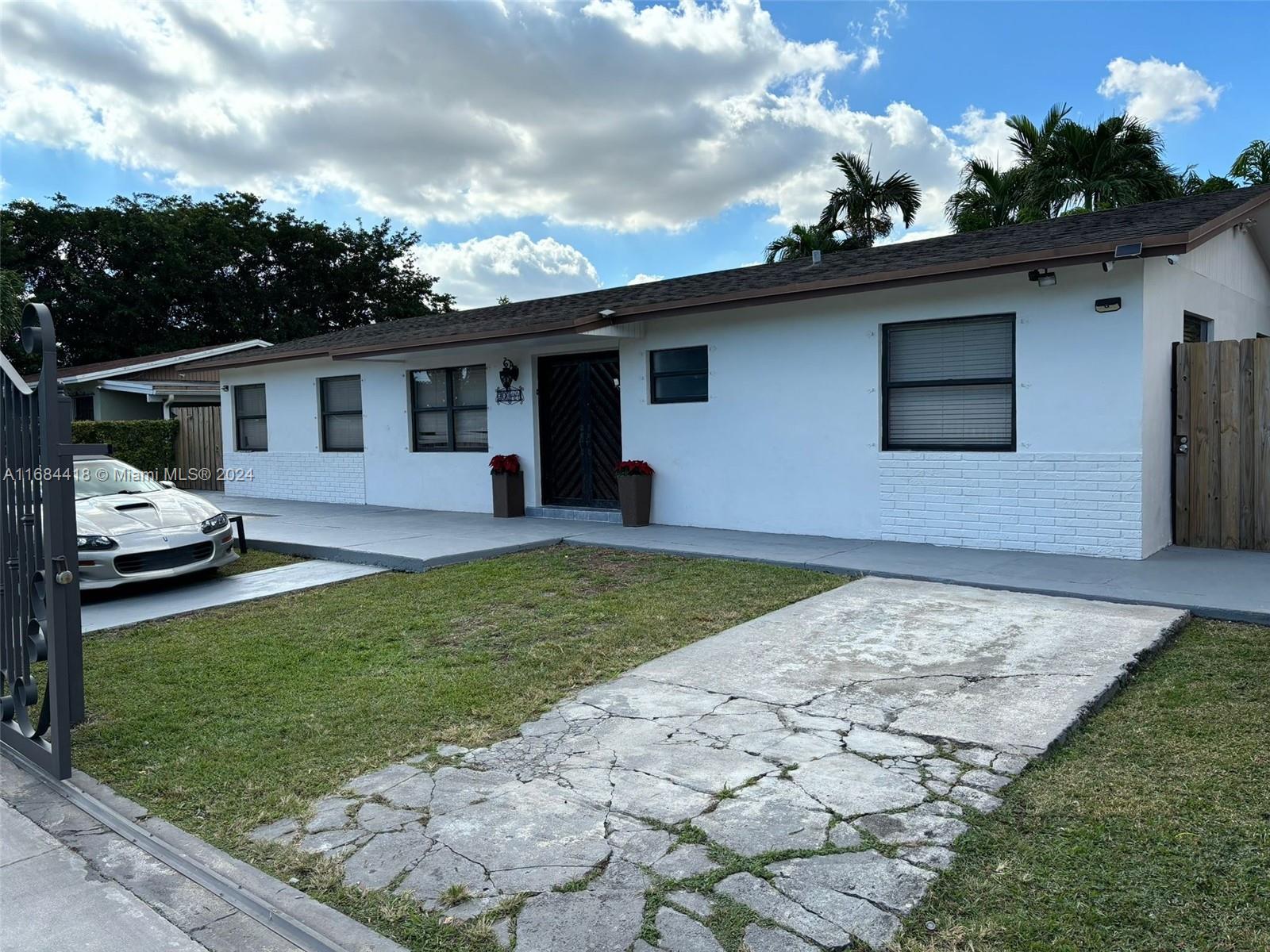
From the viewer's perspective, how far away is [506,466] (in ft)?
37.9

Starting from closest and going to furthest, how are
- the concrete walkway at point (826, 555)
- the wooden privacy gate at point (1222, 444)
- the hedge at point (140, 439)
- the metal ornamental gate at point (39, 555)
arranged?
the metal ornamental gate at point (39, 555) → the concrete walkway at point (826, 555) → the wooden privacy gate at point (1222, 444) → the hedge at point (140, 439)

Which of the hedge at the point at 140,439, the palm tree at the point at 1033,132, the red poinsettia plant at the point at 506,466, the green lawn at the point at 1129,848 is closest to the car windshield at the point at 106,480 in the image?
the red poinsettia plant at the point at 506,466

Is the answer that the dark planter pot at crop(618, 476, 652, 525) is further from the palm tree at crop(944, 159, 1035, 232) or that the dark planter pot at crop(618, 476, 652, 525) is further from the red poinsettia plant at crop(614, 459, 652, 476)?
the palm tree at crop(944, 159, 1035, 232)

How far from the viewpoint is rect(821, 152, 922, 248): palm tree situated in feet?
78.2

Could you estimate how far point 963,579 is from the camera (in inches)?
264

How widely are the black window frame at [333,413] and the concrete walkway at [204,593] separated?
578 centimetres

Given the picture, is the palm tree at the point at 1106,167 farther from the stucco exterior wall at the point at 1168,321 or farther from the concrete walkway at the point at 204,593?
the concrete walkway at the point at 204,593

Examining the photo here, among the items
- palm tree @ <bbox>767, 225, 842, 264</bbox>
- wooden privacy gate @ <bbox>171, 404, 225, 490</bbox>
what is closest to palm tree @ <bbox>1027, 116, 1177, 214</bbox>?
palm tree @ <bbox>767, 225, 842, 264</bbox>

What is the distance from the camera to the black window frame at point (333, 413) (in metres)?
14.0

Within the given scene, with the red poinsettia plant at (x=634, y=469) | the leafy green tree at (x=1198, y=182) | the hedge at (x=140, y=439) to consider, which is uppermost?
the leafy green tree at (x=1198, y=182)

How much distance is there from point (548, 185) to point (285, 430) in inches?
306

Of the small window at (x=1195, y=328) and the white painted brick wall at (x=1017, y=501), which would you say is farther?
the small window at (x=1195, y=328)

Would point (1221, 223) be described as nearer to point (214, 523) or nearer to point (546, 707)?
point (546, 707)

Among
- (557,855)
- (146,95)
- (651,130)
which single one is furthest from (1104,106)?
(557,855)
